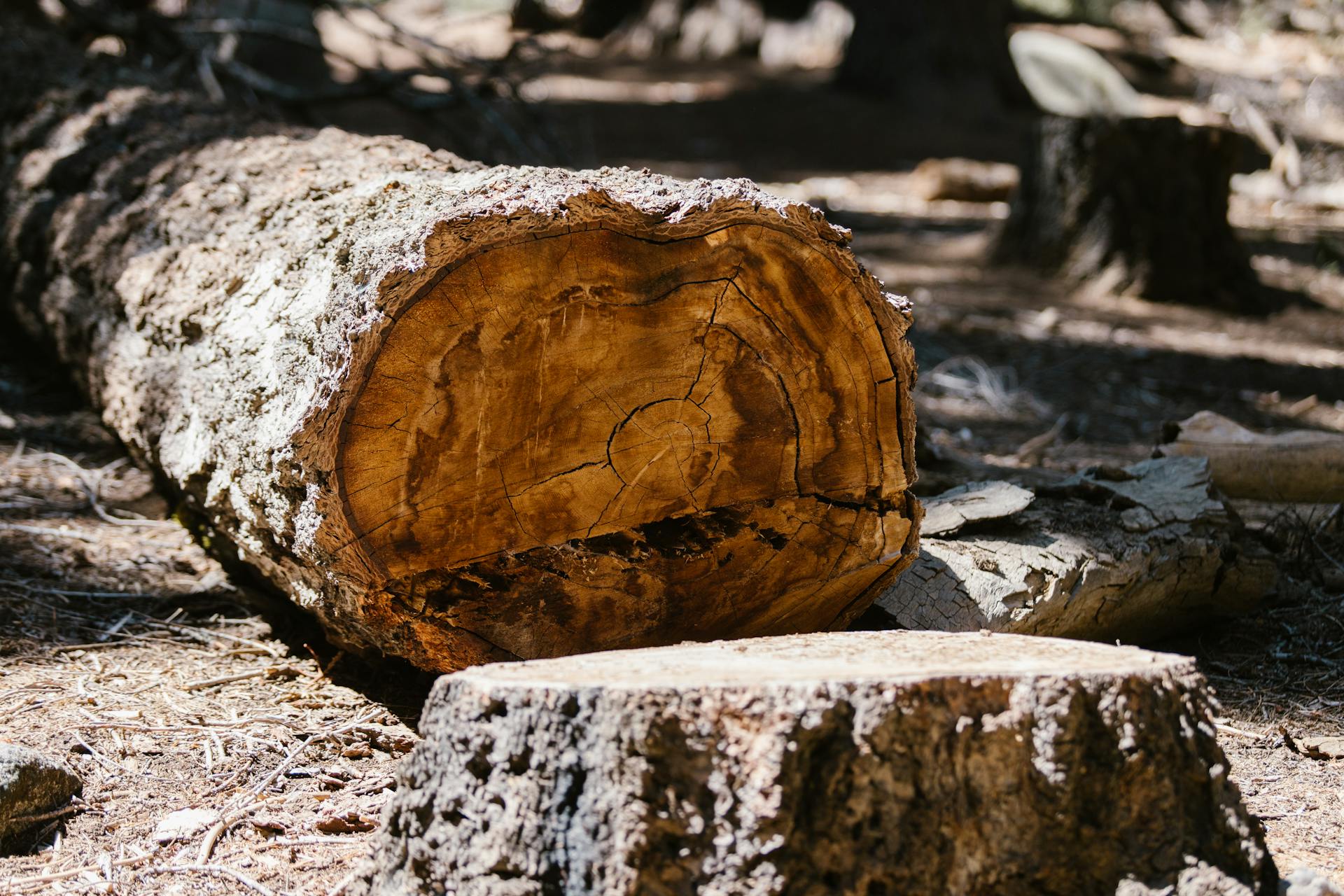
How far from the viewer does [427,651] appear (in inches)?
98.7

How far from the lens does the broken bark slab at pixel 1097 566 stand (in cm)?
277

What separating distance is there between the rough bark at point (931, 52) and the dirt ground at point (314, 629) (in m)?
5.95

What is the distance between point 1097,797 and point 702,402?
1.08m

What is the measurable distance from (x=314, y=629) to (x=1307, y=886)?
2208 millimetres

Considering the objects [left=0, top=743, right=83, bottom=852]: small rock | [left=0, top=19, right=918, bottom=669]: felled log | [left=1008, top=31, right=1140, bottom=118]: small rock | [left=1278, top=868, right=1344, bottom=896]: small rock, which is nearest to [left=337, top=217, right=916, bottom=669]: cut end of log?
[left=0, top=19, right=918, bottom=669]: felled log

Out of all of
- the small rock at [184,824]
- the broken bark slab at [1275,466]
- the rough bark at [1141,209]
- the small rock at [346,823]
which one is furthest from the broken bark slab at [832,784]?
the rough bark at [1141,209]

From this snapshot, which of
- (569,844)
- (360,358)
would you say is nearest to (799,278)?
(360,358)

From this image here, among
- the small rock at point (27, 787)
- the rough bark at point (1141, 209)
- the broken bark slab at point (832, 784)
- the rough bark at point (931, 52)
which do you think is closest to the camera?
the broken bark slab at point (832, 784)

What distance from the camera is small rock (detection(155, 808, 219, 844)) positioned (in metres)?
2.12

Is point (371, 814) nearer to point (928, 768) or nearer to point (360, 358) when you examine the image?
point (360, 358)

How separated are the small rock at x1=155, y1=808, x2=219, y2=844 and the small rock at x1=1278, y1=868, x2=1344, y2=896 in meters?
1.75

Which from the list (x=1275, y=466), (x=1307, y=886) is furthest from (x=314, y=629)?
(x=1275, y=466)

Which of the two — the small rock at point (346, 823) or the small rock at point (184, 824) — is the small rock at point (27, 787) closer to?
the small rock at point (184, 824)

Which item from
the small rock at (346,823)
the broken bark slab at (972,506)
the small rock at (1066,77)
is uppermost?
the small rock at (1066,77)
